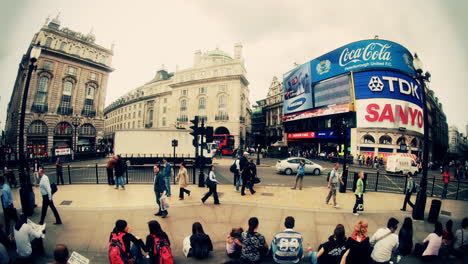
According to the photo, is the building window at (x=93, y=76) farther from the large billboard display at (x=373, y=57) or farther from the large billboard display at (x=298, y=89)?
the large billboard display at (x=373, y=57)

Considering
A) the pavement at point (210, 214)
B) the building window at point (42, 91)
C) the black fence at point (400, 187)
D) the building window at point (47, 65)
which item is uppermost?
the building window at point (47, 65)

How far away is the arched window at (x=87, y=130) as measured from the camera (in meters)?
38.9

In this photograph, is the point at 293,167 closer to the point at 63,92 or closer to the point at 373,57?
the point at 373,57

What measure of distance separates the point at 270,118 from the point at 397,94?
3365 centimetres

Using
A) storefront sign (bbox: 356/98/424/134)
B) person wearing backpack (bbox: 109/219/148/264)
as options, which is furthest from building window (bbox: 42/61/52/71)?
storefront sign (bbox: 356/98/424/134)

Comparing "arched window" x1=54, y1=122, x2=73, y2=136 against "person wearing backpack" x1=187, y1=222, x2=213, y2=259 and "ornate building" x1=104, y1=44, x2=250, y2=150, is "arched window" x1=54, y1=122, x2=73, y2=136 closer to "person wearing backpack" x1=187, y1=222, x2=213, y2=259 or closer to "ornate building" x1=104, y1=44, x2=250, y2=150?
"ornate building" x1=104, y1=44, x2=250, y2=150

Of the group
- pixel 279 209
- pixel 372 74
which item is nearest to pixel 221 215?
pixel 279 209

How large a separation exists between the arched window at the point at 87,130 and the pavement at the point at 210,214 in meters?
33.4

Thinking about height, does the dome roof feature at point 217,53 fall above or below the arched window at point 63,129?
above

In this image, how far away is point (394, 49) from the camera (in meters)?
33.5

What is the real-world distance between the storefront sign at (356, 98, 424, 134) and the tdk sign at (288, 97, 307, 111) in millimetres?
12313

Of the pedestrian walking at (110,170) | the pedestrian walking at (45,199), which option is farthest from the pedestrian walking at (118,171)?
the pedestrian walking at (45,199)

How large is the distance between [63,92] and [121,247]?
4234cm

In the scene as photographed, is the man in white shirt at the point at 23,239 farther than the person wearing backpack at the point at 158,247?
Yes
